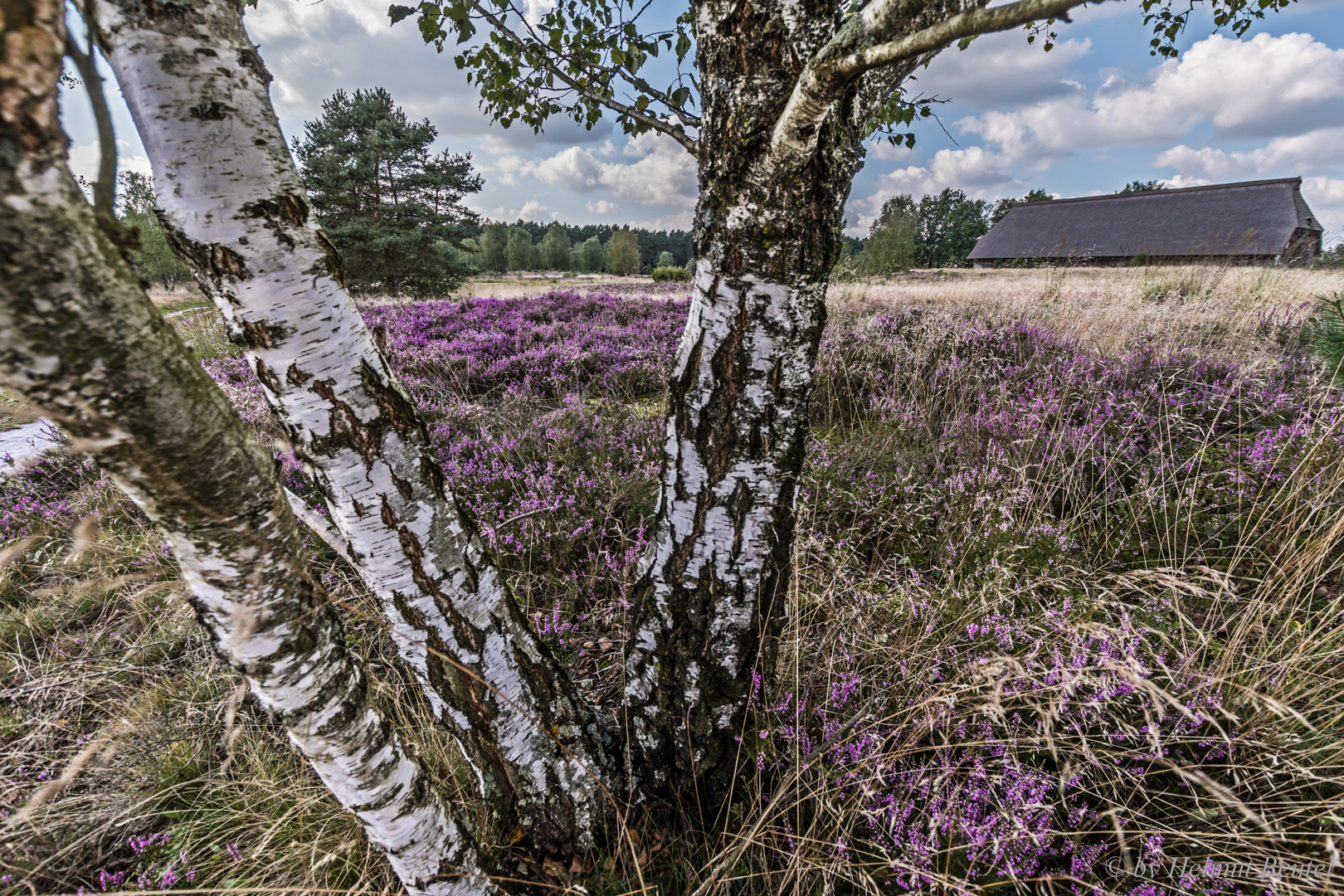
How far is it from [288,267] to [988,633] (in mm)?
2403

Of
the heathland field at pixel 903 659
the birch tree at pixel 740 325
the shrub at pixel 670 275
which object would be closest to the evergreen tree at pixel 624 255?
the shrub at pixel 670 275

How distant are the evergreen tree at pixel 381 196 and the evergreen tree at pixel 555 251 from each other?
50014 mm

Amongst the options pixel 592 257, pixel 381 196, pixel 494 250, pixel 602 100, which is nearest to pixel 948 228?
pixel 592 257

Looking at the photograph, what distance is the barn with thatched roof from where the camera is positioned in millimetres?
25969

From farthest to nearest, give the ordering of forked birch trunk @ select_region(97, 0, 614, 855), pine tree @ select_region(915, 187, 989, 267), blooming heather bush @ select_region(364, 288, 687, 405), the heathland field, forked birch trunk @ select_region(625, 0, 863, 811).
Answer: pine tree @ select_region(915, 187, 989, 267) → blooming heather bush @ select_region(364, 288, 687, 405) → the heathland field → forked birch trunk @ select_region(625, 0, 863, 811) → forked birch trunk @ select_region(97, 0, 614, 855)

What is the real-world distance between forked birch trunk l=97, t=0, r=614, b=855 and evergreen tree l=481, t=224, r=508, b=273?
207ft

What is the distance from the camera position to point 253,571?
31.6 inches

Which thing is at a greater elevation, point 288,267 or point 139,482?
point 288,267

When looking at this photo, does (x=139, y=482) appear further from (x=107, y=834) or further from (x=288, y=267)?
(x=107, y=834)

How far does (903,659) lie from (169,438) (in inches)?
82.2

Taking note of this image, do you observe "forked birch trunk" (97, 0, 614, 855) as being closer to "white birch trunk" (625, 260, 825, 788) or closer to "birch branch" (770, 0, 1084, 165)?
"white birch trunk" (625, 260, 825, 788)

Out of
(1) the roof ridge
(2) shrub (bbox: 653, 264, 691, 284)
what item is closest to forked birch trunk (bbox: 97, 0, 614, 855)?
(2) shrub (bbox: 653, 264, 691, 284)

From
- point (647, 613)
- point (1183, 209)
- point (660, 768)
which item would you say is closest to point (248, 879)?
point (660, 768)

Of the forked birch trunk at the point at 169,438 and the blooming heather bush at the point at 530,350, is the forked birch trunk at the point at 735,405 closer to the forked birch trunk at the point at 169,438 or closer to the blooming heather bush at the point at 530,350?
the forked birch trunk at the point at 169,438
